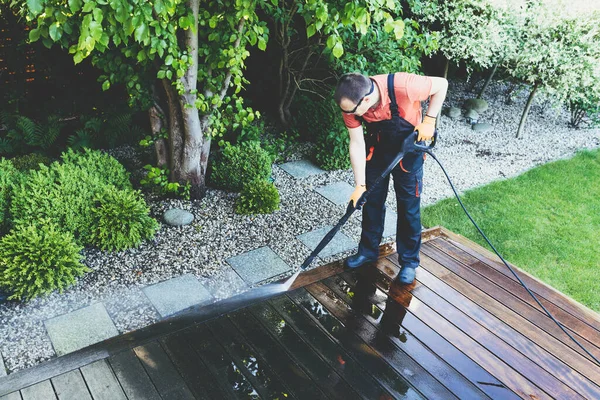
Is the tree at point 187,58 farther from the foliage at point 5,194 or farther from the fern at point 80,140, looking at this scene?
the fern at point 80,140

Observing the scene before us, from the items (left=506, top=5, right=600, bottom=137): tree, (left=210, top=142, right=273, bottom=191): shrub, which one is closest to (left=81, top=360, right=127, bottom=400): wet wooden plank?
(left=210, top=142, right=273, bottom=191): shrub

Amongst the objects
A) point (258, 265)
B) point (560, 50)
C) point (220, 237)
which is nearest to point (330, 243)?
point (258, 265)

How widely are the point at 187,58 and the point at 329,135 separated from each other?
2.03 meters

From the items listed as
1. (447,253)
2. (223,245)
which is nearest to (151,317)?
(223,245)

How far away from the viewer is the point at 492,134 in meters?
6.81

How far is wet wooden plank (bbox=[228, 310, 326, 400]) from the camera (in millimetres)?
2344

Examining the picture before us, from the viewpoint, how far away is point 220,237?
3.96m

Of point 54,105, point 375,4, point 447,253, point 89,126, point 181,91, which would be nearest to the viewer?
point 375,4

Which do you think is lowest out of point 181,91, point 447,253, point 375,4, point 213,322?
point 213,322

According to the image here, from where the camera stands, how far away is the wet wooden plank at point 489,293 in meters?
2.75

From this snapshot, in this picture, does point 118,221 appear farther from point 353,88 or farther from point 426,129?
point 426,129

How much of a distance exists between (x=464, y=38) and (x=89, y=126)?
180 inches

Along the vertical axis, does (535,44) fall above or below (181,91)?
above

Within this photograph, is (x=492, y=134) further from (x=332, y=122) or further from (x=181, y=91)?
(x=181, y=91)
